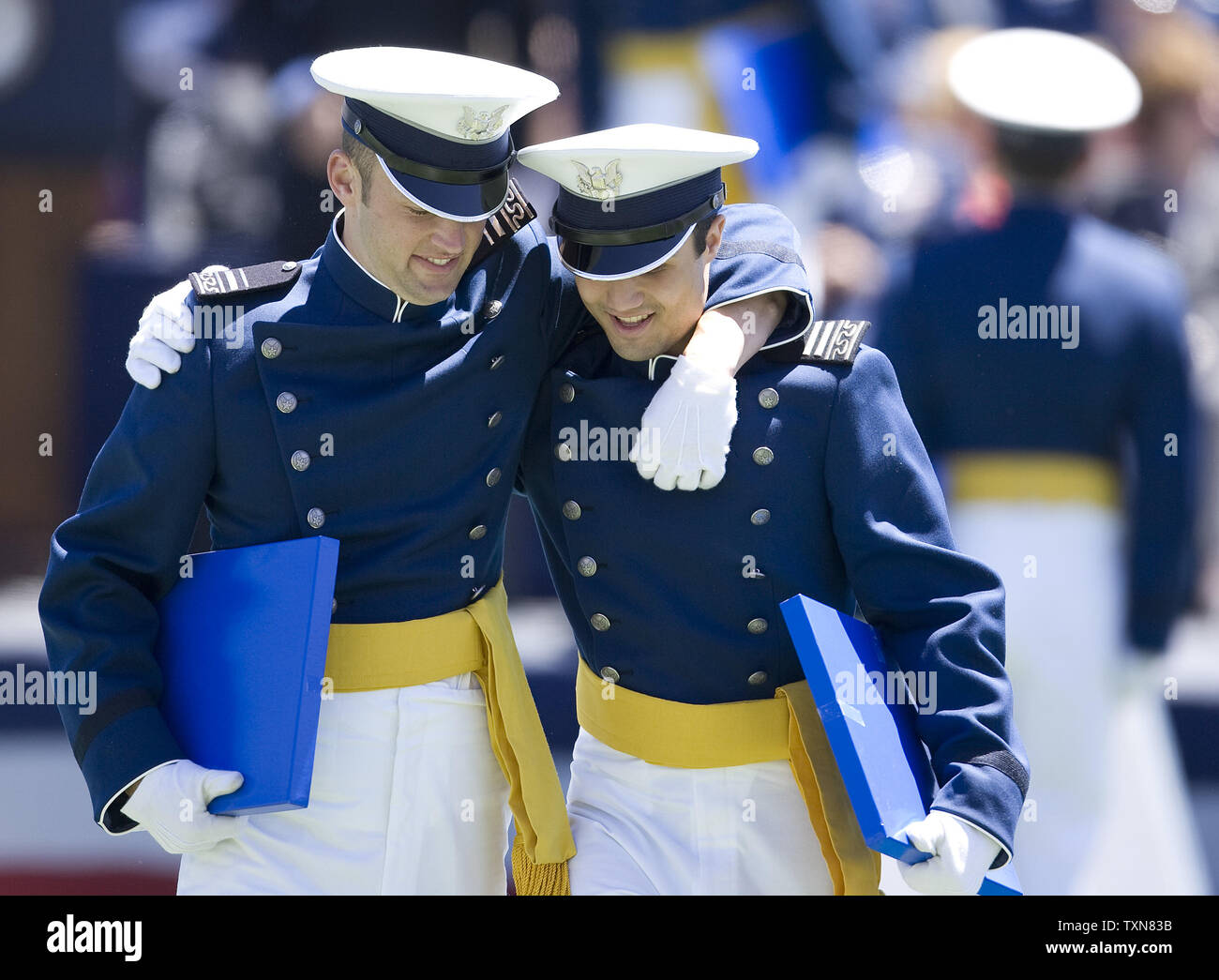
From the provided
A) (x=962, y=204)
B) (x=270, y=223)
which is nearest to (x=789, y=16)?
(x=962, y=204)

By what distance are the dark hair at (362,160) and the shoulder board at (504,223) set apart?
256mm

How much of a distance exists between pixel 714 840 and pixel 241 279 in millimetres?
1253

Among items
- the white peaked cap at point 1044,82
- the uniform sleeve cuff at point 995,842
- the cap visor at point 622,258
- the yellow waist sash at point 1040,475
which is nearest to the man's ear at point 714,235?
the cap visor at point 622,258

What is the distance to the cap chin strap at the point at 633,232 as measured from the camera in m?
2.78

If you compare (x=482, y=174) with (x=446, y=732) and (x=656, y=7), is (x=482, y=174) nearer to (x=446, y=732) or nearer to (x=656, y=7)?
(x=446, y=732)

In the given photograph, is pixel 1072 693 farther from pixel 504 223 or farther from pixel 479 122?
pixel 479 122

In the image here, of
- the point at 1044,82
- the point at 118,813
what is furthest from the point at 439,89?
the point at 1044,82

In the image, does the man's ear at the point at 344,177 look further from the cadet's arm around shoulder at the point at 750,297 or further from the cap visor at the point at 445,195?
the cadet's arm around shoulder at the point at 750,297

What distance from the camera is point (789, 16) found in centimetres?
513

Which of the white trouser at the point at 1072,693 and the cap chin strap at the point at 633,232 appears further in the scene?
the white trouser at the point at 1072,693

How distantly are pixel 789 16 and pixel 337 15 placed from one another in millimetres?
1371

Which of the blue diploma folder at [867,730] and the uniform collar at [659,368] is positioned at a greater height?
the uniform collar at [659,368]

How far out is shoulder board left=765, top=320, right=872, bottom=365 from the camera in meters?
2.89

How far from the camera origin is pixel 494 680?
290cm
